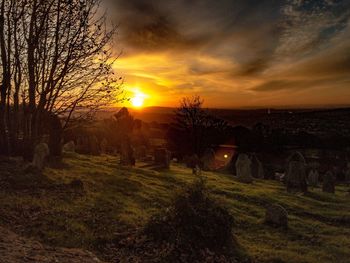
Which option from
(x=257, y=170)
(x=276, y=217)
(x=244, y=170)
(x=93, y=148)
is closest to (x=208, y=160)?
(x=257, y=170)

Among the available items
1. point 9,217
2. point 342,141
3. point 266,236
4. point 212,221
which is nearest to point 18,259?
point 9,217

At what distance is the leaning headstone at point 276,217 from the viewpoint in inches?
624

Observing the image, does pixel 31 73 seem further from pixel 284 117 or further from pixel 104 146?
pixel 284 117

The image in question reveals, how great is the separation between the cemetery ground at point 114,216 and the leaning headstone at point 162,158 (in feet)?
31.5

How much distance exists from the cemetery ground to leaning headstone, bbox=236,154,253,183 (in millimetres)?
8425

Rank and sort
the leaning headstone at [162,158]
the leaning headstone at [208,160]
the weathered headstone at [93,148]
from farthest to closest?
1. the leaning headstone at [208,160]
2. the weathered headstone at [93,148]
3. the leaning headstone at [162,158]

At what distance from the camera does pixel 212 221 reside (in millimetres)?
11898

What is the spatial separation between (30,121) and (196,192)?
12499mm

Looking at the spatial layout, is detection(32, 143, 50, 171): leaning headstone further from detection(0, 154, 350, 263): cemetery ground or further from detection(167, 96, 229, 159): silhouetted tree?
detection(167, 96, 229, 159): silhouetted tree

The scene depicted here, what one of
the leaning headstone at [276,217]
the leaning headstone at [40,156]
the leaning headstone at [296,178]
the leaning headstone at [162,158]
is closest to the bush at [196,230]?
the leaning headstone at [276,217]

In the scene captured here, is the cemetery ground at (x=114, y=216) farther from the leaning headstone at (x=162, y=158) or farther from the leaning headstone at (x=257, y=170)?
the leaning headstone at (x=257, y=170)

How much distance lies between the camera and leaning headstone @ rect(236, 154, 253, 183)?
3071cm

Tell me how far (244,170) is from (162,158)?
6918 mm

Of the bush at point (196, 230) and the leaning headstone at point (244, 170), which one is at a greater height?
the bush at point (196, 230)
